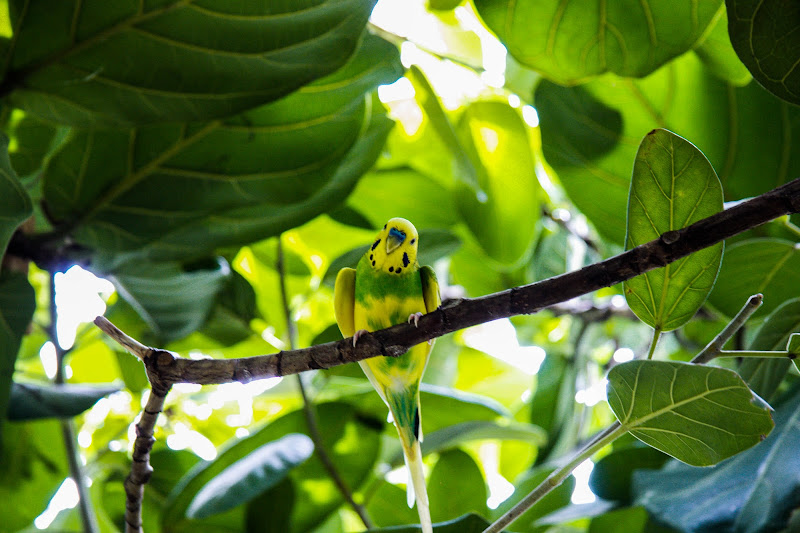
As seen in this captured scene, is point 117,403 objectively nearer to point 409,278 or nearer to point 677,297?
point 409,278

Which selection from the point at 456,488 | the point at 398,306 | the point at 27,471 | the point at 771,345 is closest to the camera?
the point at 771,345

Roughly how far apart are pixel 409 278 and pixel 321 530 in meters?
0.59

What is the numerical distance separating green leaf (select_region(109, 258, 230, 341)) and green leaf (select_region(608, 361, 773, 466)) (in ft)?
2.45

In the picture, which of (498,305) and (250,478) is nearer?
(498,305)

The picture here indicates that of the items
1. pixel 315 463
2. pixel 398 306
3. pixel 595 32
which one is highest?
pixel 595 32

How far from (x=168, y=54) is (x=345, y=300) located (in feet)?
1.22

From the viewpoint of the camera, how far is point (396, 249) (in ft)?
2.83

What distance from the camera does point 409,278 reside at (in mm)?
888

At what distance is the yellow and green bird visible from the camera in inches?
33.7

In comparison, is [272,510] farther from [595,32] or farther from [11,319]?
[595,32]

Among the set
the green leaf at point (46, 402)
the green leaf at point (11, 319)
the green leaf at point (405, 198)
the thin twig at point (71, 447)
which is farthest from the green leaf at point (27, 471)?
the green leaf at point (405, 198)

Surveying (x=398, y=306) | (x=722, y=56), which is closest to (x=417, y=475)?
(x=398, y=306)

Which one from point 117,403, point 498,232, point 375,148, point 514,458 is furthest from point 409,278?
point 117,403

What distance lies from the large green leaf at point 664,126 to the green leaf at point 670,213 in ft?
1.59
